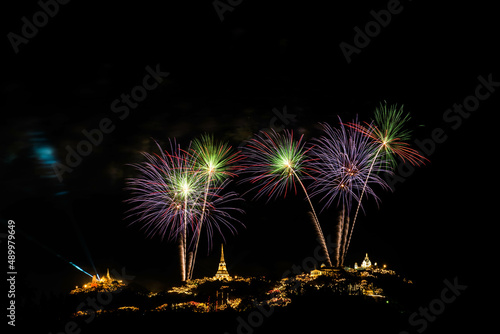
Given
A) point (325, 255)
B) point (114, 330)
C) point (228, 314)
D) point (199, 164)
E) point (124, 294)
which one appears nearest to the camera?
point (114, 330)

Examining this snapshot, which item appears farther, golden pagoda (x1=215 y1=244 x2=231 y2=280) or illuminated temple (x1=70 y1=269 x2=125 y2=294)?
golden pagoda (x1=215 y1=244 x2=231 y2=280)

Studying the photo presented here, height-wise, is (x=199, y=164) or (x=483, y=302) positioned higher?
(x=199, y=164)

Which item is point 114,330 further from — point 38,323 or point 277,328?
point 277,328

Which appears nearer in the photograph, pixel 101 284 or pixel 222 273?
pixel 101 284

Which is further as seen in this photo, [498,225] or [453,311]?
[498,225]

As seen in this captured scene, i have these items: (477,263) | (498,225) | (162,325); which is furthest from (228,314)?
(498,225)

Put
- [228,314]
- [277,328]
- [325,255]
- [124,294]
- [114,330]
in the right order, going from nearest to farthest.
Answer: [277,328] → [114,330] → [228,314] → [325,255] → [124,294]

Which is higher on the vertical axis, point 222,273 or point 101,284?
point 101,284

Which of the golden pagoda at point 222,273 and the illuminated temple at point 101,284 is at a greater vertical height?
the illuminated temple at point 101,284

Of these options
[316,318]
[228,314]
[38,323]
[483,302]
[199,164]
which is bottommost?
[483,302]

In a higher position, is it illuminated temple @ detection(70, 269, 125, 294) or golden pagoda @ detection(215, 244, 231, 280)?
illuminated temple @ detection(70, 269, 125, 294)

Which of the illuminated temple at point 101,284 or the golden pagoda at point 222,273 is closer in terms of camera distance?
the illuminated temple at point 101,284
